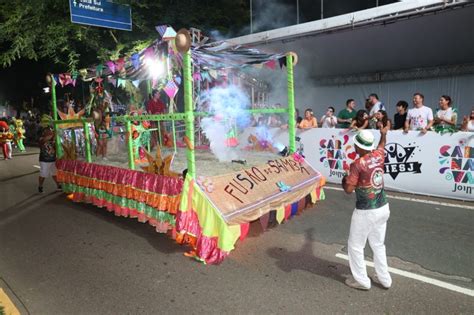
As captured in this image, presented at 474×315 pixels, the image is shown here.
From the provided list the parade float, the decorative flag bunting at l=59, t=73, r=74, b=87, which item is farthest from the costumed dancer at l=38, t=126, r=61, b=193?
the decorative flag bunting at l=59, t=73, r=74, b=87

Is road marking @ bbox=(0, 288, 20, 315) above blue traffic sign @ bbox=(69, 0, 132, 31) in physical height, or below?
below

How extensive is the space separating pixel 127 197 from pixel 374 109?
5.86 metres

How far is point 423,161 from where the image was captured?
21.8 feet

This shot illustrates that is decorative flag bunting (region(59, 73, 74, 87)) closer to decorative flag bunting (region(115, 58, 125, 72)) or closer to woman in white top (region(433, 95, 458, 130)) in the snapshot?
decorative flag bunting (region(115, 58, 125, 72))

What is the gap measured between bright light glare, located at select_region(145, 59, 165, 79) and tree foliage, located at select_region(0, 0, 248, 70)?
7.19 meters

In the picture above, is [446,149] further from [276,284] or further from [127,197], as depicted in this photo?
[127,197]

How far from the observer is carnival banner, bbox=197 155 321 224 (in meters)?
4.26

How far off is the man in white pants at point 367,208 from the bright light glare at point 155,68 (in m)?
3.41

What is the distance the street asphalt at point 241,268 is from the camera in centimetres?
324

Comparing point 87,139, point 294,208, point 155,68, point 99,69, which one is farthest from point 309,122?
point 87,139

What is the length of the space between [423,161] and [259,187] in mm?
3662

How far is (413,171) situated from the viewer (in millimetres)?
6766

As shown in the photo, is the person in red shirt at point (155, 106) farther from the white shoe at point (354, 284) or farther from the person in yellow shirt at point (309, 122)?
the white shoe at point (354, 284)

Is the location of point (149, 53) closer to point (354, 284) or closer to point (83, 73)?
point (83, 73)
